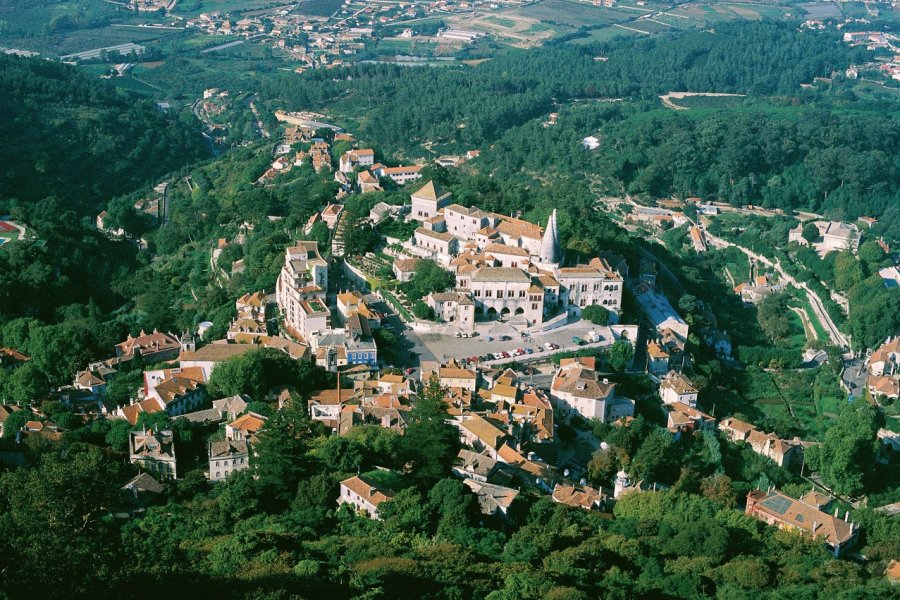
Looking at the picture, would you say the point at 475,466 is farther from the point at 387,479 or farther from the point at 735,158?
the point at 735,158

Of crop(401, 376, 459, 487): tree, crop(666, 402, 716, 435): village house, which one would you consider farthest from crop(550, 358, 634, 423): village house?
crop(401, 376, 459, 487): tree

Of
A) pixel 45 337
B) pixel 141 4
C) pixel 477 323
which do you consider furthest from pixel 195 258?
pixel 141 4

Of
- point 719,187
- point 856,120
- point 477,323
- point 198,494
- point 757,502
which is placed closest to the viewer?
point 198,494

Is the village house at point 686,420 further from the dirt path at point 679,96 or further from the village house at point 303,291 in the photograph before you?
the dirt path at point 679,96

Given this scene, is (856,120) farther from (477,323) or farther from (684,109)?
(477,323)

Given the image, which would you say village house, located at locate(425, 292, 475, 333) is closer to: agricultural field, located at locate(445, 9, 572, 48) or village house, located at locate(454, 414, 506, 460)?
village house, located at locate(454, 414, 506, 460)

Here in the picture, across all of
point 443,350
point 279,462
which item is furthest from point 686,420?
point 279,462

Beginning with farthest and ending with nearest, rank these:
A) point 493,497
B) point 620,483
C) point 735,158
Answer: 1. point 735,158
2. point 620,483
3. point 493,497
